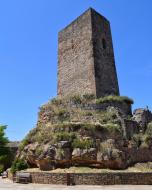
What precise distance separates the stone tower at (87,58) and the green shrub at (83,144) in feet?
16.6

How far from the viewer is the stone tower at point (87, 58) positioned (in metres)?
20.3

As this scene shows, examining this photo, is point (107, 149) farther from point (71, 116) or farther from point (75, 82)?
point (75, 82)

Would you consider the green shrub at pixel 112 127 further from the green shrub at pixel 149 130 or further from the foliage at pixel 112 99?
the foliage at pixel 112 99

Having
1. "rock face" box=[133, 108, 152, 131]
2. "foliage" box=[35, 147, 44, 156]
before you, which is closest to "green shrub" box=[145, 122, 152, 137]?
"rock face" box=[133, 108, 152, 131]

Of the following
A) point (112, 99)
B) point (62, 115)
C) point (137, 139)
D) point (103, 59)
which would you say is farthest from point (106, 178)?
point (103, 59)

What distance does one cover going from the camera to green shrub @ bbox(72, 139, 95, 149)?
15148 mm

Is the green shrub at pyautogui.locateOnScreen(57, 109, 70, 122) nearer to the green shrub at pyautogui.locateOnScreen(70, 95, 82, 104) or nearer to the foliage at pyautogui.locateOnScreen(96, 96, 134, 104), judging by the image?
the green shrub at pyautogui.locateOnScreen(70, 95, 82, 104)

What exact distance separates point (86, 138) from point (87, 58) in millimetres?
7865

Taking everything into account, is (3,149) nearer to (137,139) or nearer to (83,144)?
(83,144)

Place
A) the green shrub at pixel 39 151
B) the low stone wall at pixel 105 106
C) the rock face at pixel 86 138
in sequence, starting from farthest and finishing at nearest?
the low stone wall at pixel 105 106
the green shrub at pixel 39 151
the rock face at pixel 86 138

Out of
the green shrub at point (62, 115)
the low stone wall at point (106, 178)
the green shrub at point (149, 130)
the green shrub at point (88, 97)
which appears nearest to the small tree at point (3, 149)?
the green shrub at point (62, 115)

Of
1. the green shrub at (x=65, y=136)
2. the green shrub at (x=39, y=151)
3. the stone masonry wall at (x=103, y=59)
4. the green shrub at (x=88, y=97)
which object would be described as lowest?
the green shrub at (x=39, y=151)

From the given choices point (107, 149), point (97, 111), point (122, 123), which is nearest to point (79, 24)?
point (97, 111)

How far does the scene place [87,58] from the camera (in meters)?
20.8
